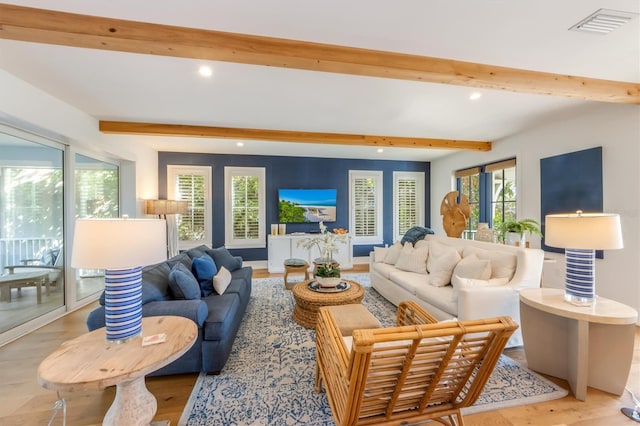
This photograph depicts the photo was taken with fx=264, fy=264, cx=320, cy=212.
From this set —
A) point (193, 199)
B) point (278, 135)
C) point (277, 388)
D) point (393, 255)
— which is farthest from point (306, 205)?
point (277, 388)

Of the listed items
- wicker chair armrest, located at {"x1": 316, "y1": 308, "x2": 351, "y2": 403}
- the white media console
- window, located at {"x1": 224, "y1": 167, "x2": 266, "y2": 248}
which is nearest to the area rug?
wicker chair armrest, located at {"x1": 316, "y1": 308, "x2": 351, "y2": 403}

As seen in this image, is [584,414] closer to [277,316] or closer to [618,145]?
[277,316]

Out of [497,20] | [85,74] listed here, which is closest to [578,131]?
[497,20]

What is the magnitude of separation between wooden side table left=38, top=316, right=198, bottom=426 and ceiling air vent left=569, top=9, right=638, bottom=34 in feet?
11.0

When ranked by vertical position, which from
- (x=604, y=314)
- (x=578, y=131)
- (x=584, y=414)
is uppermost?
(x=578, y=131)

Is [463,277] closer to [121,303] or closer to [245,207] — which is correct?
[121,303]

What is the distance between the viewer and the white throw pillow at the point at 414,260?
3754 millimetres

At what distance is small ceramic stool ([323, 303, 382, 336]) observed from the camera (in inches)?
82.4

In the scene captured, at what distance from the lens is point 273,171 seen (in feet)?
20.6

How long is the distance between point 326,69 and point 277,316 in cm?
280

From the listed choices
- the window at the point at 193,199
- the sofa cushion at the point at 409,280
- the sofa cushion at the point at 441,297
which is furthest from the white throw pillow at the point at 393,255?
the window at the point at 193,199

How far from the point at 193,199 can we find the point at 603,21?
647 cm

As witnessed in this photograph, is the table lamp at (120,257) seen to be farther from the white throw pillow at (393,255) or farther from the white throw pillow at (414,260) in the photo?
the white throw pillow at (393,255)

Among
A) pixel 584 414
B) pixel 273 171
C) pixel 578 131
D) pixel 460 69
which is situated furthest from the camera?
pixel 273 171
